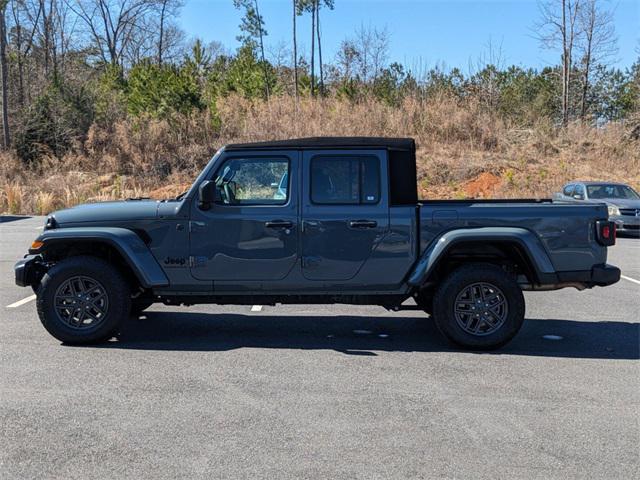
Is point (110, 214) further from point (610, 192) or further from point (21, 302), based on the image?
point (610, 192)

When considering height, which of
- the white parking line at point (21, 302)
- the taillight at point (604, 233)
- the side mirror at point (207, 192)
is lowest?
the white parking line at point (21, 302)

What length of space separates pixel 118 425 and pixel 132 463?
62cm

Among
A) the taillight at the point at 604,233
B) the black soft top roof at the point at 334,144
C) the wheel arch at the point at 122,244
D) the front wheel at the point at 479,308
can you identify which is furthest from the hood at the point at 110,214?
the taillight at the point at 604,233

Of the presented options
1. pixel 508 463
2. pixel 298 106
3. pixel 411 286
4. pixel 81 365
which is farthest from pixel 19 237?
pixel 298 106

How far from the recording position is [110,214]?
249 inches

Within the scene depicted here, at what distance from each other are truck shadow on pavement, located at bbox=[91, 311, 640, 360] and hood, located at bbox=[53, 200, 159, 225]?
1.13 meters

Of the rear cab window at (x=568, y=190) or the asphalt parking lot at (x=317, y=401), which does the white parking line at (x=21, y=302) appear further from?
the rear cab window at (x=568, y=190)

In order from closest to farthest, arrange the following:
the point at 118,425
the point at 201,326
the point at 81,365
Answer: the point at 118,425 < the point at 81,365 < the point at 201,326

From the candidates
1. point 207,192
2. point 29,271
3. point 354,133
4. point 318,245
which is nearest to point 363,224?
point 318,245

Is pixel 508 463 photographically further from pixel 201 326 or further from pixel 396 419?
pixel 201 326

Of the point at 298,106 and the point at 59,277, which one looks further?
the point at 298,106

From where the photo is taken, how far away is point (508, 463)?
12.6 feet

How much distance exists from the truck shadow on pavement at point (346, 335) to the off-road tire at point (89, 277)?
226mm

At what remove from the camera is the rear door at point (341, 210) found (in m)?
6.20
